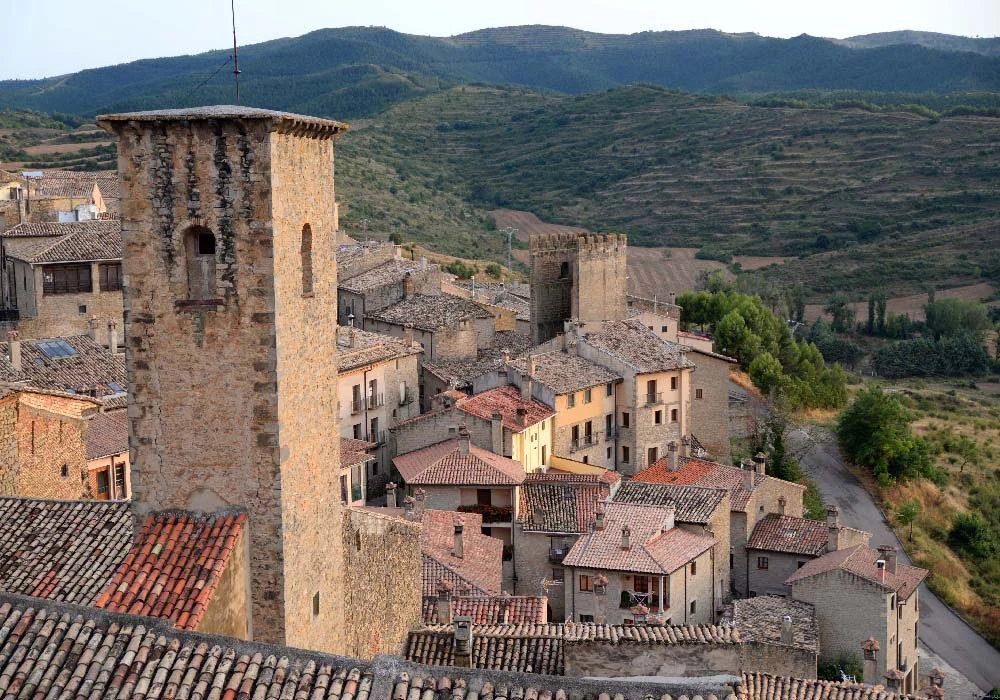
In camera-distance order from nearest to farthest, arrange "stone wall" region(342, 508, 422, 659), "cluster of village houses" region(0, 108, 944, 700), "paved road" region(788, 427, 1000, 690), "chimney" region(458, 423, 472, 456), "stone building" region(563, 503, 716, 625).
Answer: "cluster of village houses" region(0, 108, 944, 700) < "stone wall" region(342, 508, 422, 659) < "stone building" region(563, 503, 716, 625) < "chimney" region(458, 423, 472, 456) < "paved road" region(788, 427, 1000, 690)

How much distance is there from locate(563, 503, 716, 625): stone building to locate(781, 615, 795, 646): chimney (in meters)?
2.18

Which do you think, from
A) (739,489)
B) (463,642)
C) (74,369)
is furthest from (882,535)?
(463,642)

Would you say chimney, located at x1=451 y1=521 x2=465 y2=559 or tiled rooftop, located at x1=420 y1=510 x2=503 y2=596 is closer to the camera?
tiled rooftop, located at x1=420 y1=510 x2=503 y2=596

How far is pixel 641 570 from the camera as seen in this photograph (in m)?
26.0

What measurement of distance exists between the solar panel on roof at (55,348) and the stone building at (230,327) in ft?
57.1

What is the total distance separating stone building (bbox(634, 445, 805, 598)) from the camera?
1248 inches

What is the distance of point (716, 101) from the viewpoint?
381 feet

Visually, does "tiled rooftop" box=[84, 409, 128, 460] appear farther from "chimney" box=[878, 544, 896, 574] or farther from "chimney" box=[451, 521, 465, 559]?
"chimney" box=[878, 544, 896, 574]

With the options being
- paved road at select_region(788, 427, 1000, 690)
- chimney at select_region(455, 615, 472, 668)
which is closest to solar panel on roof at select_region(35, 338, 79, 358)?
chimney at select_region(455, 615, 472, 668)

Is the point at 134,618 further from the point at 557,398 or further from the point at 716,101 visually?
the point at 716,101

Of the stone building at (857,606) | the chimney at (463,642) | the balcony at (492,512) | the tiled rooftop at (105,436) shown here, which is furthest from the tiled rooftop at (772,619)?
the tiled rooftop at (105,436)

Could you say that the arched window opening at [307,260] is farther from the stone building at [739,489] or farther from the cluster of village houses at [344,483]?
the stone building at [739,489]

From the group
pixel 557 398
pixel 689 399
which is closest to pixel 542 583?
pixel 557 398

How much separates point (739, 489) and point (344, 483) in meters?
11.4
